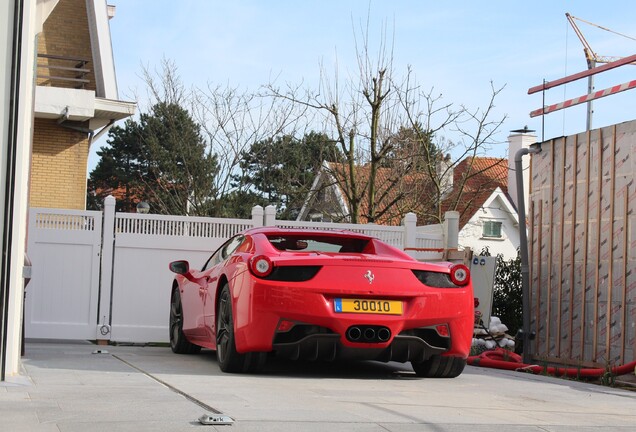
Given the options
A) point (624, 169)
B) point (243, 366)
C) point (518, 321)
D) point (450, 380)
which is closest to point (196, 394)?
point (243, 366)

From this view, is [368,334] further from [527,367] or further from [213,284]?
[527,367]

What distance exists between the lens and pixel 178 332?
34.8 ft

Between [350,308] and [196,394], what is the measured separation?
5.97 ft

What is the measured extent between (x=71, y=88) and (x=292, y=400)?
1280cm

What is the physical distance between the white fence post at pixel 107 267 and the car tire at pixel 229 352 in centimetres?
460

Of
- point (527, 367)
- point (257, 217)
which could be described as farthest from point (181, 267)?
point (527, 367)

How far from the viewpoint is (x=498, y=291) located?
14312 millimetres

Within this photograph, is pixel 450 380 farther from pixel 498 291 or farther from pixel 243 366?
pixel 498 291


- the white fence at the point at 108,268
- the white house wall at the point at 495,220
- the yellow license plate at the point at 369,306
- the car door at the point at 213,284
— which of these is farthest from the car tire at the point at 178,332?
the white house wall at the point at 495,220

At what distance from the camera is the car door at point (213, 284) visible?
8.69 metres

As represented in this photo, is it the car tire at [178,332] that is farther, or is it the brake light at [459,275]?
the car tire at [178,332]

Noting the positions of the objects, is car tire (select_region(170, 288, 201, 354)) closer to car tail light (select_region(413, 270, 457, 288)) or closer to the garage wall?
car tail light (select_region(413, 270, 457, 288))

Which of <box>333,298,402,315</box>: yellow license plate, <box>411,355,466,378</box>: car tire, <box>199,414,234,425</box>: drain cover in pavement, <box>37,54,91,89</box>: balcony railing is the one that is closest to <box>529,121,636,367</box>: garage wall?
<box>411,355,466,378</box>: car tire

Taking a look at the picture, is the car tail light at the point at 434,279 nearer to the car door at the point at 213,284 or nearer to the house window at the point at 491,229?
the car door at the point at 213,284
